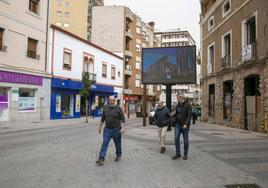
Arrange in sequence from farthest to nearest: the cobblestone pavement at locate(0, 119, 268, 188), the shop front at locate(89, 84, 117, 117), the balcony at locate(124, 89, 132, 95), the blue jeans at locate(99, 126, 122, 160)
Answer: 1. the balcony at locate(124, 89, 132, 95)
2. the shop front at locate(89, 84, 117, 117)
3. the blue jeans at locate(99, 126, 122, 160)
4. the cobblestone pavement at locate(0, 119, 268, 188)

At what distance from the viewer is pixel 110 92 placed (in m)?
36.1

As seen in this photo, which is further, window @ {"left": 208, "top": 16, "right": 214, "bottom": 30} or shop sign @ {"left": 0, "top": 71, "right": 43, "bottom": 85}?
window @ {"left": 208, "top": 16, "right": 214, "bottom": 30}

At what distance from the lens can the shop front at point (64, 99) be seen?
79.5 feet

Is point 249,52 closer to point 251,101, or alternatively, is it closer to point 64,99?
point 251,101

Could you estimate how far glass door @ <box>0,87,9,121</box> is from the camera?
1878cm

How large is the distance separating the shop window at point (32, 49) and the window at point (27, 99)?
258 centimetres

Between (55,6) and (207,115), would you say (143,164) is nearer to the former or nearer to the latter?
(207,115)

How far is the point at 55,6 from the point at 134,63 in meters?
19.8

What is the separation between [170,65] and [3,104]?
11275 mm

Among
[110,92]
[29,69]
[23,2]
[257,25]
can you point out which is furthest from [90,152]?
[110,92]

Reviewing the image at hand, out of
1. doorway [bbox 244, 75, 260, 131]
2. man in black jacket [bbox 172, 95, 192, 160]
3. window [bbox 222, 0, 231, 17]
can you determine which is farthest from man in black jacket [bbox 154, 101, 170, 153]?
window [bbox 222, 0, 231, 17]

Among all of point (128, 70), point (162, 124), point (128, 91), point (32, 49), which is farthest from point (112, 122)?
point (128, 70)

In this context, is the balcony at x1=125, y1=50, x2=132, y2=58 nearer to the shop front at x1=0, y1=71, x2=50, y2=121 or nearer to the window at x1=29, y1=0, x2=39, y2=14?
the shop front at x1=0, y1=71, x2=50, y2=121

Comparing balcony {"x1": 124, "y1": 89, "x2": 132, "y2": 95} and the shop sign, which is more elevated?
balcony {"x1": 124, "y1": 89, "x2": 132, "y2": 95}
